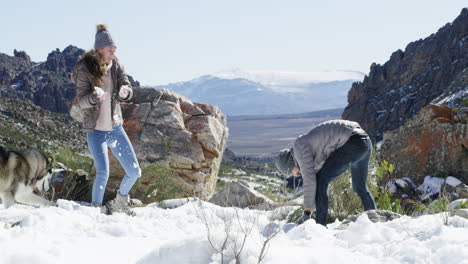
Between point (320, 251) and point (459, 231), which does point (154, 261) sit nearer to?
point (320, 251)

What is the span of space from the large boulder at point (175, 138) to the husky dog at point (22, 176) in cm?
340

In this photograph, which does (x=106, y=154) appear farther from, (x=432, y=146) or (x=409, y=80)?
(x=409, y=80)

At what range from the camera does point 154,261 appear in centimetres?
291

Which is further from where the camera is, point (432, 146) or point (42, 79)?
point (42, 79)

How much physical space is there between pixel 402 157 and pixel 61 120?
5634 cm

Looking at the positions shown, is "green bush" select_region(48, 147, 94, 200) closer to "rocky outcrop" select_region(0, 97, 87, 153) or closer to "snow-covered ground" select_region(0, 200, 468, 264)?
"snow-covered ground" select_region(0, 200, 468, 264)

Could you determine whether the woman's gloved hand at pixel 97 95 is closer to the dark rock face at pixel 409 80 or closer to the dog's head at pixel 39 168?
the dog's head at pixel 39 168

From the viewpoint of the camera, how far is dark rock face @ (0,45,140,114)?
9312cm

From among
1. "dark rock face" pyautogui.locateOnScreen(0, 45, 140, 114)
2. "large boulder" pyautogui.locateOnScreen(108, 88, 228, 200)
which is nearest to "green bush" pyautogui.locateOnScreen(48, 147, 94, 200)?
"large boulder" pyautogui.locateOnScreen(108, 88, 228, 200)

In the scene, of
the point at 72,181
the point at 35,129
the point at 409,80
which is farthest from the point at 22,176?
the point at 409,80

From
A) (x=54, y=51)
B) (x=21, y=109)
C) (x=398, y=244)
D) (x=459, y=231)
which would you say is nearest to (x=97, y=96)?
(x=398, y=244)

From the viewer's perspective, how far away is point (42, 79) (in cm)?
10512

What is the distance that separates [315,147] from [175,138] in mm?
5451

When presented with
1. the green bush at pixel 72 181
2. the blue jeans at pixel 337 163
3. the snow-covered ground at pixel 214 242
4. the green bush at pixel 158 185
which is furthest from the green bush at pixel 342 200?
the green bush at pixel 72 181
